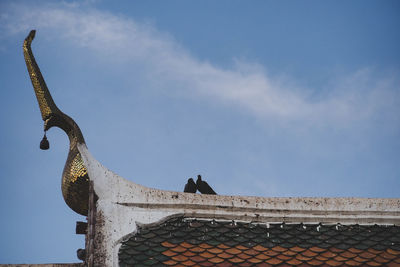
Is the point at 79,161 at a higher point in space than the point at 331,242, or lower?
higher

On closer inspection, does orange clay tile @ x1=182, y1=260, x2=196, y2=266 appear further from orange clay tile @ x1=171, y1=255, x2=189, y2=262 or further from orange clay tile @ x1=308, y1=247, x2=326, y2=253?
orange clay tile @ x1=308, y1=247, x2=326, y2=253

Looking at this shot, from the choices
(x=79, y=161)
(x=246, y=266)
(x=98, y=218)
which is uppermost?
(x=79, y=161)

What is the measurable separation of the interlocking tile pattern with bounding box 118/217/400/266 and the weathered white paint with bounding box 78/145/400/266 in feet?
0.33

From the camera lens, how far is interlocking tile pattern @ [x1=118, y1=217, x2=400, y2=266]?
21.9 ft

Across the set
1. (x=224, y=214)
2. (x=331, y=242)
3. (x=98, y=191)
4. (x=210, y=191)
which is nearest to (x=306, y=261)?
(x=331, y=242)

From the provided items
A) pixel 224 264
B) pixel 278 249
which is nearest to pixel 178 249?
pixel 224 264

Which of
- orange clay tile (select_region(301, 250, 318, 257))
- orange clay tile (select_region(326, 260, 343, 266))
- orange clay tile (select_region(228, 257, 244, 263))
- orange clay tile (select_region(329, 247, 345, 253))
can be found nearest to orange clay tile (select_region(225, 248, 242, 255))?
orange clay tile (select_region(228, 257, 244, 263))

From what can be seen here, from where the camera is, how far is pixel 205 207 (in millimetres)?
7637

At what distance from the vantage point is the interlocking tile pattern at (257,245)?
6664 mm

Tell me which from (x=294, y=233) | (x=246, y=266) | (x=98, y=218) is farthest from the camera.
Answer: (x=294, y=233)

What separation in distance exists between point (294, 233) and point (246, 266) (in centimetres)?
119

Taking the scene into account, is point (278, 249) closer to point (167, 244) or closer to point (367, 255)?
point (367, 255)

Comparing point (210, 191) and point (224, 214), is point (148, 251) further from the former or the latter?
point (210, 191)

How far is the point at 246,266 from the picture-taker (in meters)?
6.55
